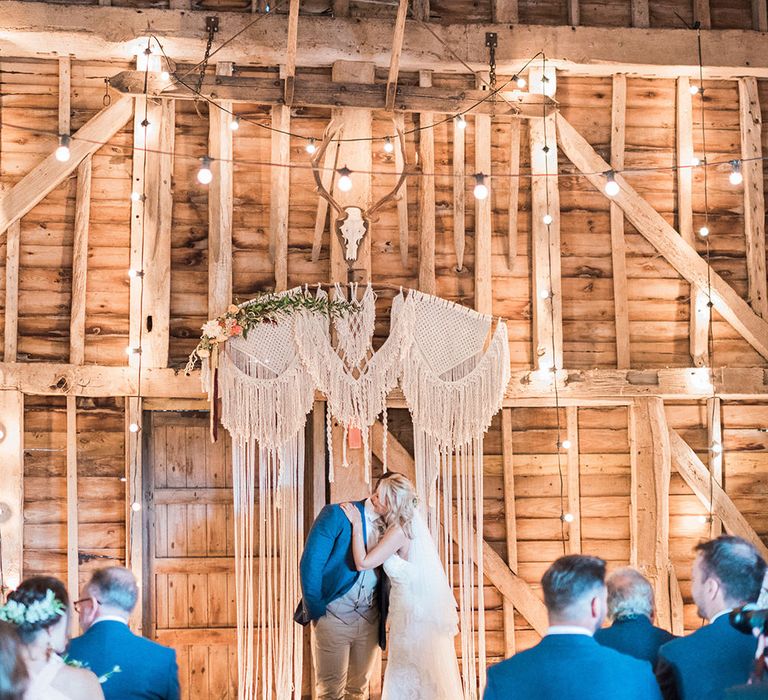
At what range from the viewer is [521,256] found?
7.13m

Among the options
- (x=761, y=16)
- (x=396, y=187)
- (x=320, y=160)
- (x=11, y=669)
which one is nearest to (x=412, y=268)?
(x=396, y=187)

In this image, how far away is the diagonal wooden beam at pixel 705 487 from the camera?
22.9 ft

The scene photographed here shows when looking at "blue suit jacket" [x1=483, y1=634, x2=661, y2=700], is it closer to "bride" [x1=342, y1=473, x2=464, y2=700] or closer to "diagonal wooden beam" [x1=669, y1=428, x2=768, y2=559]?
"bride" [x1=342, y1=473, x2=464, y2=700]

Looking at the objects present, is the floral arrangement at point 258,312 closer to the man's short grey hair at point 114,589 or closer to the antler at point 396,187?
the antler at point 396,187

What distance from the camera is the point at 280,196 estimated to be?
6.80 meters

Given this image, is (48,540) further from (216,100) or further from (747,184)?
(747,184)

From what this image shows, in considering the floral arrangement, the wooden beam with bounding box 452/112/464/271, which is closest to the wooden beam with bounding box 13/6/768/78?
the wooden beam with bounding box 452/112/464/271

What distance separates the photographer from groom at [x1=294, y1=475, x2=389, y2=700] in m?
4.95

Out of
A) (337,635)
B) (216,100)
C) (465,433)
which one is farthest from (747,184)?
(337,635)

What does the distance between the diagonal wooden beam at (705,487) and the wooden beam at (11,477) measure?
432cm

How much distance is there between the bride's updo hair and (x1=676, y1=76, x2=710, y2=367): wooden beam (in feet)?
17.4

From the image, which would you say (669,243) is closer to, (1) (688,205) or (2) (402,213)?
(1) (688,205)

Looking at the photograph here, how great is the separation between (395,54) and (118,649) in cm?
416

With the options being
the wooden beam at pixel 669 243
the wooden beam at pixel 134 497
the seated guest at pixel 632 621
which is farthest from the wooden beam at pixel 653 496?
the seated guest at pixel 632 621
